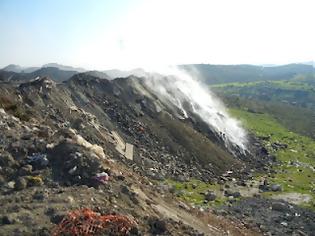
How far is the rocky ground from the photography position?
21.9 meters

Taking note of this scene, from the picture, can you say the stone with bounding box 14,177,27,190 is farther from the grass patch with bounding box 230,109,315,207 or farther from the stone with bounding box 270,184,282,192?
the stone with bounding box 270,184,282,192

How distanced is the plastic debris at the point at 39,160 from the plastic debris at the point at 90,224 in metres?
4.98

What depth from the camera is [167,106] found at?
66.4 meters

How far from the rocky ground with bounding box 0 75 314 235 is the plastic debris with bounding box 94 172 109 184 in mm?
58

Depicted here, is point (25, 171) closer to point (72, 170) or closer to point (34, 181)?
point (34, 181)

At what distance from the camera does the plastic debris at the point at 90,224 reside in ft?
63.4

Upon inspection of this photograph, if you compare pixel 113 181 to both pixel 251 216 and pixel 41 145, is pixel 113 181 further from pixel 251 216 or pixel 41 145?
pixel 251 216

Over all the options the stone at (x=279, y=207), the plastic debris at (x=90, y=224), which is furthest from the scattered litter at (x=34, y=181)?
the stone at (x=279, y=207)

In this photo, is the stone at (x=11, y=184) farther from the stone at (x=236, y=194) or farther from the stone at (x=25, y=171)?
the stone at (x=236, y=194)

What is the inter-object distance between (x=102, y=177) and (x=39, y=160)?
359cm

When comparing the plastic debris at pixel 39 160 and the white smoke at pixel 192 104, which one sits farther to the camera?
the white smoke at pixel 192 104

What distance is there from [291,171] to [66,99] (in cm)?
3221

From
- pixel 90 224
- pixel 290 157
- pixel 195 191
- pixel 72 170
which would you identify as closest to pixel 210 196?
pixel 195 191

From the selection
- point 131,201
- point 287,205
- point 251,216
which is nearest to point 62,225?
point 131,201
